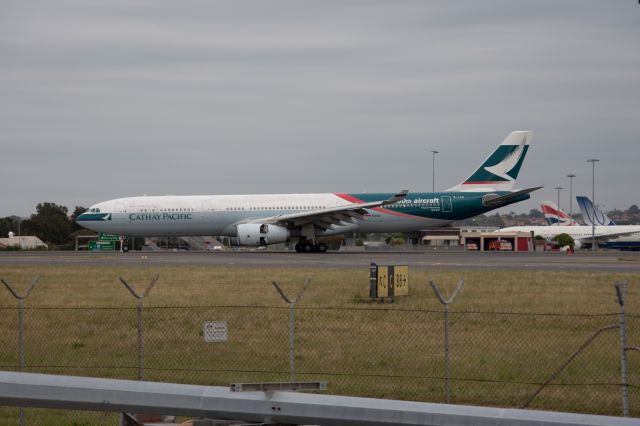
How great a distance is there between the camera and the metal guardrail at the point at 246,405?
17.4ft

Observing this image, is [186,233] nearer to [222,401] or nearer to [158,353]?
[158,353]

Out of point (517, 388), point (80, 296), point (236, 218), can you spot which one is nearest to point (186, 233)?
point (236, 218)

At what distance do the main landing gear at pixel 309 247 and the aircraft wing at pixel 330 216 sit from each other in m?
1.27

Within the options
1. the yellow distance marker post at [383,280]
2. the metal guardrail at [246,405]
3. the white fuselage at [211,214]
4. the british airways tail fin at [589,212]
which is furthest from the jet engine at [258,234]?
the british airways tail fin at [589,212]

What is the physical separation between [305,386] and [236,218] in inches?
1712

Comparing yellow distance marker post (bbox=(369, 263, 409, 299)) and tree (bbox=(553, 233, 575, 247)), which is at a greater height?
tree (bbox=(553, 233, 575, 247))

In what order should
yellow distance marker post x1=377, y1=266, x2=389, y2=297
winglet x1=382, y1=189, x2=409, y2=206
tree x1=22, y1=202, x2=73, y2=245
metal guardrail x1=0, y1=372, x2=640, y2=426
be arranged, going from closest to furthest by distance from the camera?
1. metal guardrail x1=0, y1=372, x2=640, y2=426
2. yellow distance marker post x1=377, y1=266, x2=389, y2=297
3. winglet x1=382, y1=189, x2=409, y2=206
4. tree x1=22, y1=202, x2=73, y2=245

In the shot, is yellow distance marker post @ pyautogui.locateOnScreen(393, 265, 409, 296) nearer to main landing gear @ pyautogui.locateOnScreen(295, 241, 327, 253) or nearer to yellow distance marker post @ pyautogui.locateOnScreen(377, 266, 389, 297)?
yellow distance marker post @ pyautogui.locateOnScreen(377, 266, 389, 297)

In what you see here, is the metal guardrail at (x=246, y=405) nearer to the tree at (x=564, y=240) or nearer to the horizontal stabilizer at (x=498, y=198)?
the horizontal stabilizer at (x=498, y=198)

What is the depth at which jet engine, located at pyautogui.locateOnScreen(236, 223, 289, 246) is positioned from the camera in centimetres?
4603

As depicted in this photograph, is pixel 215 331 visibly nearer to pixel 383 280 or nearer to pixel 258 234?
pixel 383 280

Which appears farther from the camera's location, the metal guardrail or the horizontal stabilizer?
the horizontal stabilizer

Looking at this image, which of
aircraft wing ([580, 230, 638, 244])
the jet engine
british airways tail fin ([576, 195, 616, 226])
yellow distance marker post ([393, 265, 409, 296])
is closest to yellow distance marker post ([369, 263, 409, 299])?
yellow distance marker post ([393, 265, 409, 296])

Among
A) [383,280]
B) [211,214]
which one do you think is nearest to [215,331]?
[383,280]
